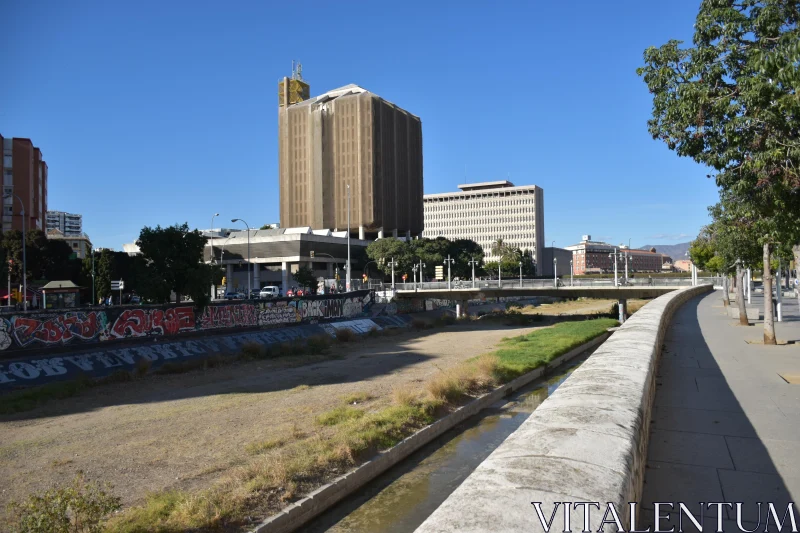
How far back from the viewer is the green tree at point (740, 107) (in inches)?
403

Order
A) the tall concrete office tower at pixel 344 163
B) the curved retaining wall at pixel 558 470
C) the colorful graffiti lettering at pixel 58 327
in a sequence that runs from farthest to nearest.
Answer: the tall concrete office tower at pixel 344 163
the colorful graffiti lettering at pixel 58 327
the curved retaining wall at pixel 558 470

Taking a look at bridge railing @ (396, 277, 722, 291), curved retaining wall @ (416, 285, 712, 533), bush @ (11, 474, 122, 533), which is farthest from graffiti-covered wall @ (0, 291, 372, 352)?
curved retaining wall @ (416, 285, 712, 533)

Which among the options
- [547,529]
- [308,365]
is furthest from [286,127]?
[547,529]

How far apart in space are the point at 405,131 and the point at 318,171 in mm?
26857

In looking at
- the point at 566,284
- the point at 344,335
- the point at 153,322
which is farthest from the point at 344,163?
the point at 153,322

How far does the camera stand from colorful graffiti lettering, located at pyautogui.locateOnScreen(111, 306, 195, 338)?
3541 cm

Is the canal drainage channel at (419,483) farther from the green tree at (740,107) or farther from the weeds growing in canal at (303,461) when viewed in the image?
the green tree at (740,107)

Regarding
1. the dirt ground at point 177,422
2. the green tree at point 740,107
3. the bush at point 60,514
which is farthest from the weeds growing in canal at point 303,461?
the green tree at point 740,107

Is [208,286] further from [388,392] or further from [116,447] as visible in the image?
[116,447]

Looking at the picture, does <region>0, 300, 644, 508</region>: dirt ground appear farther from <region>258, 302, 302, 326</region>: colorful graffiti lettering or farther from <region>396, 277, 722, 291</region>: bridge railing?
<region>396, 277, 722, 291</region>: bridge railing

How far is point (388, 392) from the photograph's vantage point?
1002 inches

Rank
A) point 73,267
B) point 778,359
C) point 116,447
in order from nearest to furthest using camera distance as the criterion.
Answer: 1. point 778,359
2. point 116,447
3. point 73,267

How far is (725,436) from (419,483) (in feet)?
23.3

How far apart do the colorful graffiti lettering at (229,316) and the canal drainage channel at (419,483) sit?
27535mm
